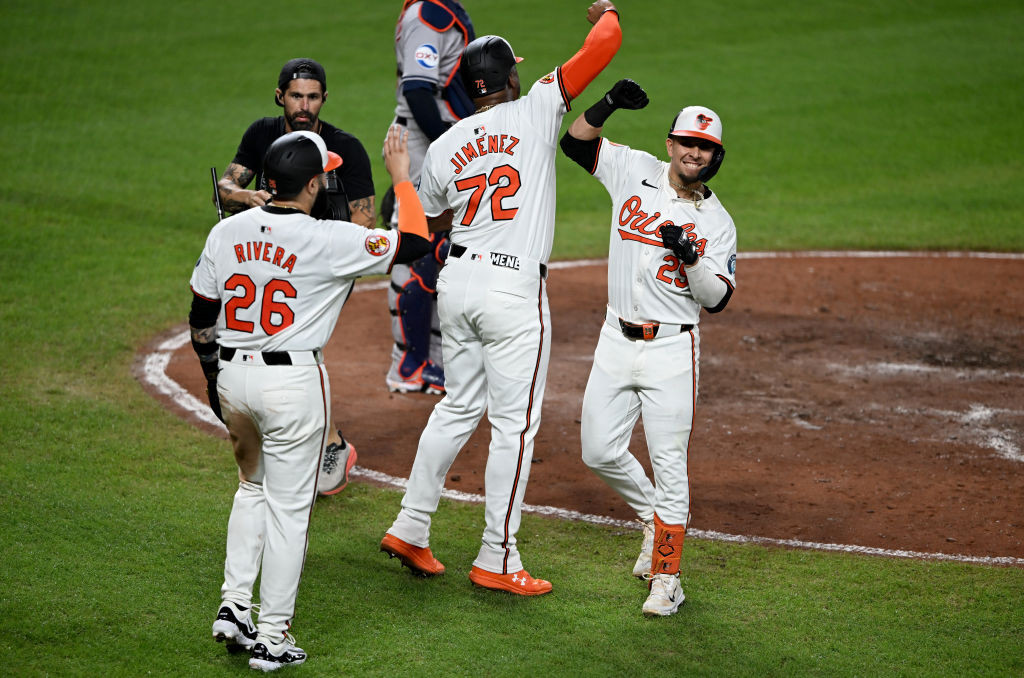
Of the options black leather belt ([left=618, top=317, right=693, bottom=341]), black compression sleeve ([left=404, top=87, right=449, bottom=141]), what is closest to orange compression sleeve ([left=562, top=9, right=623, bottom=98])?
black leather belt ([left=618, top=317, right=693, bottom=341])

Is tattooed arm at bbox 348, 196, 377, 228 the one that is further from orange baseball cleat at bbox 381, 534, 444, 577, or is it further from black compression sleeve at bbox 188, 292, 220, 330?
orange baseball cleat at bbox 381, 534, 444, 577

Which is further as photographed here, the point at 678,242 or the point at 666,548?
the point at 666,548

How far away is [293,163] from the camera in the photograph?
413 centimetres

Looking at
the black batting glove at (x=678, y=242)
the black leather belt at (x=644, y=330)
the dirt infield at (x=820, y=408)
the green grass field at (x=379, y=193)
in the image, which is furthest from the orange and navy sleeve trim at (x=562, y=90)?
the dirt infield at (x=820, y=408)

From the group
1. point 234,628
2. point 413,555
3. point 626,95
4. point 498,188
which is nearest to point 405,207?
point 498,188

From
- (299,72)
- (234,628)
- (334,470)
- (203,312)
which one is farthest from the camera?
(334,470)

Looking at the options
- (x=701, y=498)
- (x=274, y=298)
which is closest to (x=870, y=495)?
(x=701, y=498)

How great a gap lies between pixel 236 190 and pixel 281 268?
1629 mm

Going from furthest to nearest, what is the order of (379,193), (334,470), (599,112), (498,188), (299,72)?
(379,193) < (334,470) < (299,72) < (498,188) < (599,112)

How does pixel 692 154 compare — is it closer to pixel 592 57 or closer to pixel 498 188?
pixel 592 57

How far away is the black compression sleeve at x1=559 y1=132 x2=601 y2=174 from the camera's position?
5055 millimetres

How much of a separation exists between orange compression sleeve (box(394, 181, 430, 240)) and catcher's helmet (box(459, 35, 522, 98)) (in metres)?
0.83

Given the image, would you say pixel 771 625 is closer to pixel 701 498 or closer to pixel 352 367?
pixel 701 498

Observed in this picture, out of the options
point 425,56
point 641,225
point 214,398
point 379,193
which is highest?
point 425,56
